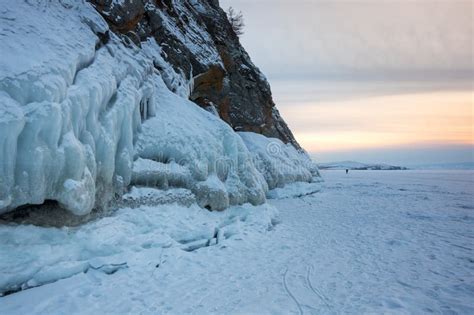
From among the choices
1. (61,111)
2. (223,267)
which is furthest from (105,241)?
(61,111)

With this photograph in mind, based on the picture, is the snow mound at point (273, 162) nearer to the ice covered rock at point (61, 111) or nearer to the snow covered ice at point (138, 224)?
the snow covered ice at point (138, 224)

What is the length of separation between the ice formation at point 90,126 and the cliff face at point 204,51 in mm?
2235

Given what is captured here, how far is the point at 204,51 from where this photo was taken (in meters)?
22.3

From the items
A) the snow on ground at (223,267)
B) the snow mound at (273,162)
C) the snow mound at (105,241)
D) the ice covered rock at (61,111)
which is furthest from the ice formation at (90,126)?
the snow mound at (273,162)

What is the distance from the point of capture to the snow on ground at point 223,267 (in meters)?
6.12

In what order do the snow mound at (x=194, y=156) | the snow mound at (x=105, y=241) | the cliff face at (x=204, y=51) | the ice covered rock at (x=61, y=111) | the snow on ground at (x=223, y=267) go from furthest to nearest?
the cliff face at (x=204, y=51) → the snow mound at (x=194, y=156) → the ice covered rock at (x=61, y=111) → the snow mound at (x=105, y=241) → the snow on ground at (x=223, y=267)

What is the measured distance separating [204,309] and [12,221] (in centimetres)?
478

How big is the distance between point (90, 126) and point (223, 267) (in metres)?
5.29

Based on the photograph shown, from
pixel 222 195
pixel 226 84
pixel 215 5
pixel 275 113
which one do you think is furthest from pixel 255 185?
pixel 275 113

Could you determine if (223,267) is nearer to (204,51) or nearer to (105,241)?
(105,241)

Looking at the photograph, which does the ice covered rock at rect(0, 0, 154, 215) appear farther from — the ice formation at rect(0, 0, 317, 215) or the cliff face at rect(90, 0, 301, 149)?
the cliff face at rect(90, 0, 301, 149)

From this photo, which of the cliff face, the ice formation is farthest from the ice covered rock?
the cliff face

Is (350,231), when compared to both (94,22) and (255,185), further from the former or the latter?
(94,22)

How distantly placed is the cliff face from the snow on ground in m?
9.46
